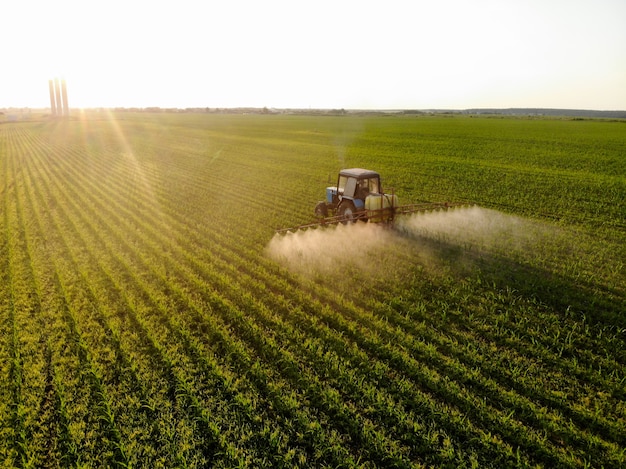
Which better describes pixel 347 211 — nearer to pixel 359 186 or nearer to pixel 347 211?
pixel 347 211

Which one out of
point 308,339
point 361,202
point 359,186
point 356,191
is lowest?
point 308,339

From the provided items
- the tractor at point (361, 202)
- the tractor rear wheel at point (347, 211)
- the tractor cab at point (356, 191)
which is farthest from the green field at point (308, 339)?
the tractor cab at point (356, 191)

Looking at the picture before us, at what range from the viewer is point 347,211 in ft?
50.1

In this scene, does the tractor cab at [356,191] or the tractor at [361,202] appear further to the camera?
the tractor cab at [356,191]

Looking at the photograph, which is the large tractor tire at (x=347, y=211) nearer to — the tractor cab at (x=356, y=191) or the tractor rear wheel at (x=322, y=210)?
the tractor cab at (x=356, y=191)

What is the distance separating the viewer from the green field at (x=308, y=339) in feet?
18.9

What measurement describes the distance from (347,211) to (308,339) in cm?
795

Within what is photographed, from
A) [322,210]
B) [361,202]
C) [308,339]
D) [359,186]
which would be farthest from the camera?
[322,210]

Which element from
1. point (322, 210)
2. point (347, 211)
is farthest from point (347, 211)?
point (322, 210)

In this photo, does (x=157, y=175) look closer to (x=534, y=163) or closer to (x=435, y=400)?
(x=435, y=400)

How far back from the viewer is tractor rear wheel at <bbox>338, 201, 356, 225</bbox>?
47.5ft

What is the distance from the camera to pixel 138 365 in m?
7.46

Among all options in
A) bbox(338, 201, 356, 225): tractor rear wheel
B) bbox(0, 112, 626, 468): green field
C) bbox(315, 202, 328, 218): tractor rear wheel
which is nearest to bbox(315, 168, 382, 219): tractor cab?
bbox(338, 201, 356, 225): tractor rear wheel

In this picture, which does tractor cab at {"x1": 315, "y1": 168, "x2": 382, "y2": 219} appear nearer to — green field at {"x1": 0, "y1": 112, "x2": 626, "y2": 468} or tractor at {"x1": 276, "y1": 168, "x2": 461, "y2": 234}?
tractor at {"x1": 276, "y1": 168, "x2": 461, "y2": 234}
